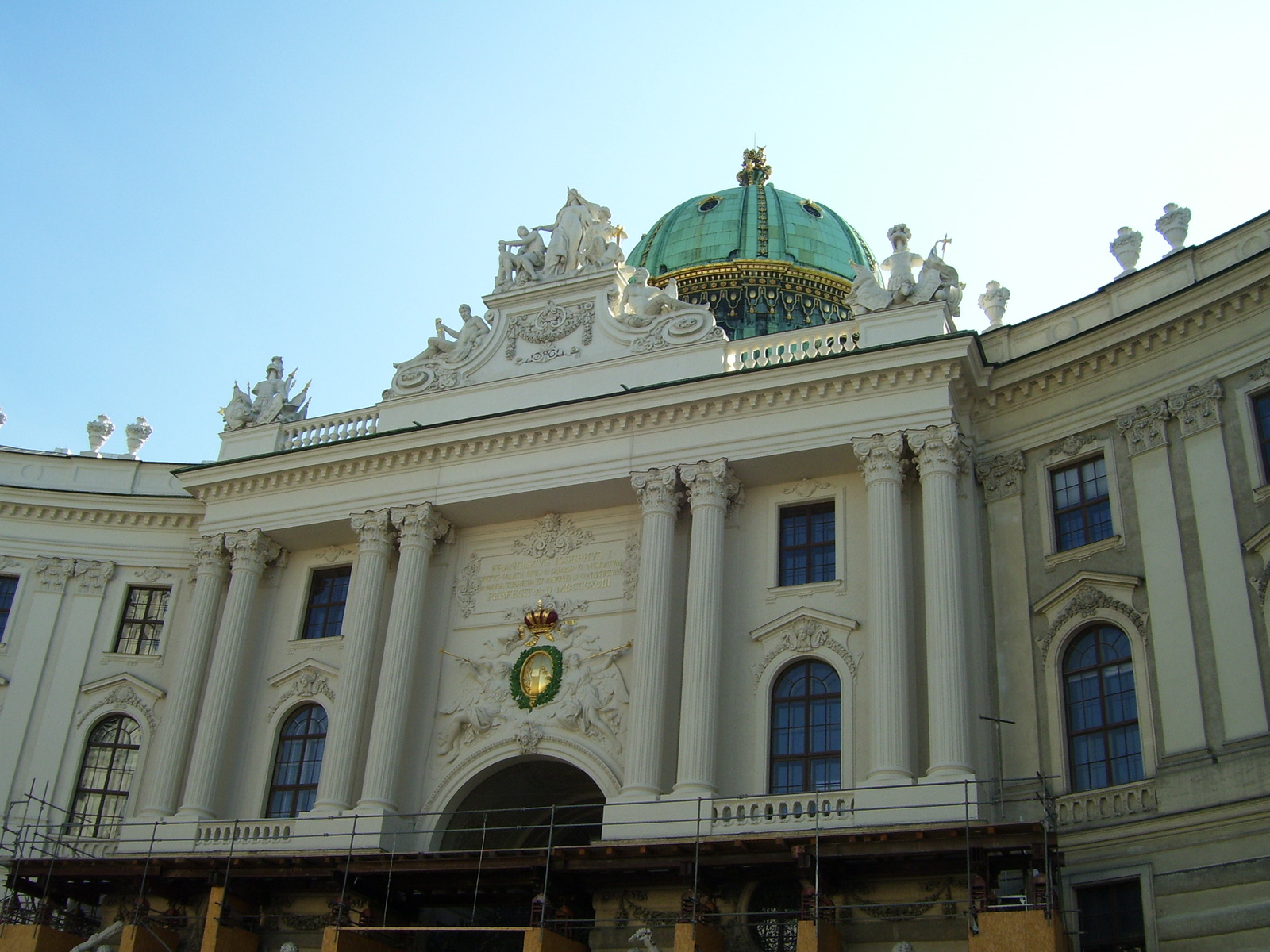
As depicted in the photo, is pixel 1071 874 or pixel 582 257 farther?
pixel 582 257

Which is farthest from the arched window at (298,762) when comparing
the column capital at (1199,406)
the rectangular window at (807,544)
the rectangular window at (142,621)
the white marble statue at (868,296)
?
the column capital at (1199,406)

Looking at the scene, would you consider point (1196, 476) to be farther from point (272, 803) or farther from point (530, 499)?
point (272, 803)

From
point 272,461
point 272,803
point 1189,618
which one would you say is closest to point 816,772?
point 1189,618

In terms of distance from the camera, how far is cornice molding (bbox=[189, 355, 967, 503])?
26.5 metres

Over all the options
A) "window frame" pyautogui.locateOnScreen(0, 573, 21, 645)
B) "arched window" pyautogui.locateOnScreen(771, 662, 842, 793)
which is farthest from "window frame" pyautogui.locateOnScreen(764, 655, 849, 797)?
"window frame" pyautogui.locateOnScreen(0, 573, 21, 645)

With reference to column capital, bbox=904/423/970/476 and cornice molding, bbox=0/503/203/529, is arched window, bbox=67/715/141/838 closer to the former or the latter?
cornice molding, bbox=0/503/203/529

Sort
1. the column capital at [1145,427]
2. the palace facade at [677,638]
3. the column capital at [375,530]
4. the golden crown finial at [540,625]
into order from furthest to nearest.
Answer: the column capital at [375,530], the golden crown finial at [540,625], the column capital at [1145,427], the palace facade at [677,638]

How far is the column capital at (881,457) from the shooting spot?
2597 centimetres

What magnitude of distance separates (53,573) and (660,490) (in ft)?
51.6

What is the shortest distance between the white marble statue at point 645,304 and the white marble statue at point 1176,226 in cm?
915

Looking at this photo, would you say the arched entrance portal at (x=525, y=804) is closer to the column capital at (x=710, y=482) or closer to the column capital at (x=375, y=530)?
the column capital at (x=375, y=530)

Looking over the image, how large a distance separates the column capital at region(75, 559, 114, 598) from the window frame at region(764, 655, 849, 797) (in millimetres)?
17026

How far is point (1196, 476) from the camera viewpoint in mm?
23547

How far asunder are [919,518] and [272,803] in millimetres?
14622
